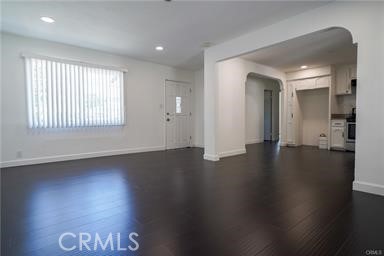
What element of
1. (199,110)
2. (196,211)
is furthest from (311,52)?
(196,211)

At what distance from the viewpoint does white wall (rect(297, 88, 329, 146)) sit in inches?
278

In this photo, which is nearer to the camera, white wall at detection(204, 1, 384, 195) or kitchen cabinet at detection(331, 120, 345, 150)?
white wall at detection(204, 1, 384, 195)

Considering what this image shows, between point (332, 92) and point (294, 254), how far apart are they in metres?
6.53

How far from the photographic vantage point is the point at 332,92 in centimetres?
639

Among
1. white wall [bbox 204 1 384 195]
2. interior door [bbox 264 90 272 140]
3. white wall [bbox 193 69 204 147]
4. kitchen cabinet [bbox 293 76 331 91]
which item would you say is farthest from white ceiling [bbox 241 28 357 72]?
interior door [bbox 264 90 272 140]

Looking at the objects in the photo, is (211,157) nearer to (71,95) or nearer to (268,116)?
(71,95)

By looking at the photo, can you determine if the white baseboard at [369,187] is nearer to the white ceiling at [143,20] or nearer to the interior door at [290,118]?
the white ceiling at [143,20]

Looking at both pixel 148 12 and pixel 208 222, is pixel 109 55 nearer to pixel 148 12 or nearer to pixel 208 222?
pixel 148 12

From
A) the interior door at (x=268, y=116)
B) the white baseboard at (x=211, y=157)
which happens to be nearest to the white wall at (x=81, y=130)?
the white baseboard at (x=211, y=157)

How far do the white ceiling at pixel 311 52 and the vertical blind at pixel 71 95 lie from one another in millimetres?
3749

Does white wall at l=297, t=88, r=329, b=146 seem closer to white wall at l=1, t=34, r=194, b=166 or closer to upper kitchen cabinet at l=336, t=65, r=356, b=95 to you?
upper kitchen cabinet at l=336, t=65, r=356, b=95

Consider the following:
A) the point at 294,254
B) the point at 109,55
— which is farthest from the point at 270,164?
the point at 109,55

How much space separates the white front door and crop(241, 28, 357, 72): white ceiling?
2499 millimetres

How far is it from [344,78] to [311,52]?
7.66ft
